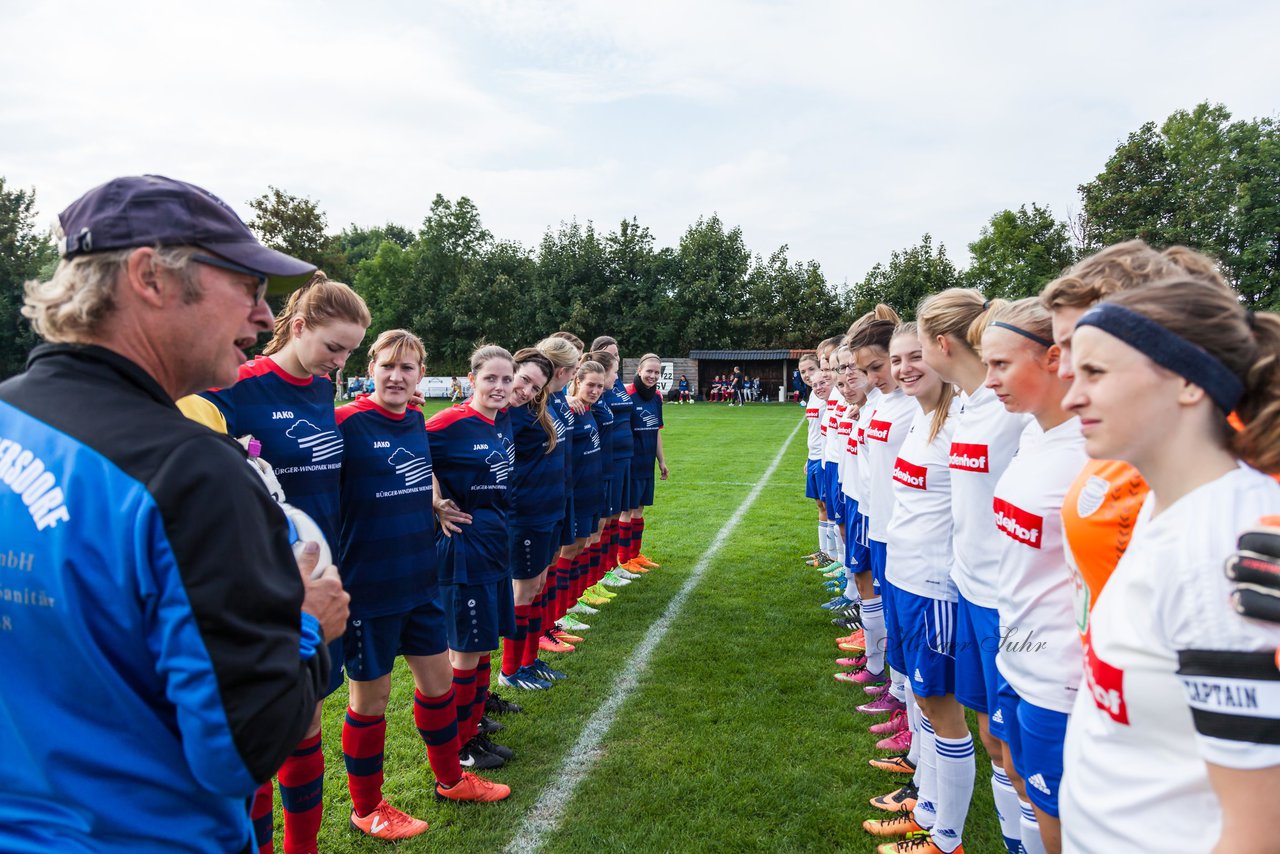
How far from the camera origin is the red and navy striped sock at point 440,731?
361 cm

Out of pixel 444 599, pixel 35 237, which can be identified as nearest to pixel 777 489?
pixel 444 599

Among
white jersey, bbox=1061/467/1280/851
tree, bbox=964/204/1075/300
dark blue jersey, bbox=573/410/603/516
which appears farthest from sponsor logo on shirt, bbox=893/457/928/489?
tree, bbox=964/204/1075/300

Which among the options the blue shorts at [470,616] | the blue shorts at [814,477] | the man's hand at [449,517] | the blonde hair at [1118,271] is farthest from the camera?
the blue shorts at [814,477]

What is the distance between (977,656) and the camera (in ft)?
9.24

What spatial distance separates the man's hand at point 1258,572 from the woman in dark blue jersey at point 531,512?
4.17 meters

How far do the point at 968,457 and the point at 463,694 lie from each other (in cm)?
285

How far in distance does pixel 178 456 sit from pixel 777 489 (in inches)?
496

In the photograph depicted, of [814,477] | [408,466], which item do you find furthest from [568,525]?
[814,477]

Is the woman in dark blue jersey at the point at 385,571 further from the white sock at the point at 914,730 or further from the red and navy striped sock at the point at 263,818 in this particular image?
the white sock at the point at 914,730

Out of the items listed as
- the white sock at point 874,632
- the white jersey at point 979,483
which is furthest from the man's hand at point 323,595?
the white sock at point 874,632

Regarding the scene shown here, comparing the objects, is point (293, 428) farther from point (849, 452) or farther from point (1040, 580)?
point (849, 452)

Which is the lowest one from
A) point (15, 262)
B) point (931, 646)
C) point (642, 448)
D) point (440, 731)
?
point (440, 731)

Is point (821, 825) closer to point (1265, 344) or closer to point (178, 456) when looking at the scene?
point (1265, 344)

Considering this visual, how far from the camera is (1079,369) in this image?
150 cm
